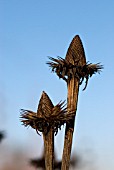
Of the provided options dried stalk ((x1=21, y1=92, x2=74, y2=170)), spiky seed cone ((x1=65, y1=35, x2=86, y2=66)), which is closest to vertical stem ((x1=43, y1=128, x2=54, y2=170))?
dried stalk ((x1=21, y1=92, x2=74, y2=170))

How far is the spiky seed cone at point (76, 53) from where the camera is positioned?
90.9 ft

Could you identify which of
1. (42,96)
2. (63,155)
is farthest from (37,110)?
(63,155)

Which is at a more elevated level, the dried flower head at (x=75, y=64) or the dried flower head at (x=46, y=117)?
the dried flower head at (x=75, y=64)

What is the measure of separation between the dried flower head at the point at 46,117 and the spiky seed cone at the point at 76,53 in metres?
2.98

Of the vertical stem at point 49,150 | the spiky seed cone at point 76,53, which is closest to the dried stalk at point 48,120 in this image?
the vertical stem at point 49,150

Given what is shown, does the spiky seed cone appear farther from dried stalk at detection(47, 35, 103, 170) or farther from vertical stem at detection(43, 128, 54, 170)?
vertical stem at detection(43, 128, 54, 170)

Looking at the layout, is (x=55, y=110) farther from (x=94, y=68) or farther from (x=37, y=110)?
(x=94, y=68)

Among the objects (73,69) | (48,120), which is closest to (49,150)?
(48,120)

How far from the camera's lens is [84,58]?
27906mm

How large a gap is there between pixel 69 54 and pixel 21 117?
192 inches

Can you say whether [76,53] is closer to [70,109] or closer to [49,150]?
[70,109]

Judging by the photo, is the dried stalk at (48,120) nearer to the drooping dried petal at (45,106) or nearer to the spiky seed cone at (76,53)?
the drooping dried petal at (45,106)

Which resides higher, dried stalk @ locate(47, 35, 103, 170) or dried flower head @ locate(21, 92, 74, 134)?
dried stalk @ locate(47, 35, 103, 170)

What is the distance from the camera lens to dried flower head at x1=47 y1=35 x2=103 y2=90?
2767 centimetres
